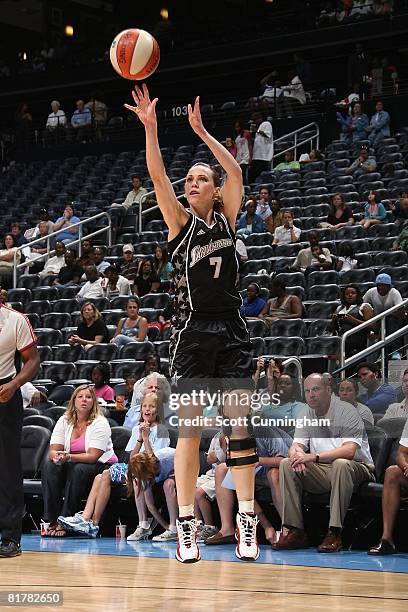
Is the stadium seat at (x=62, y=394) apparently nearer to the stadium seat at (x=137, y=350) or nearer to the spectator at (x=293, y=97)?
the stadium seat at (x=137, y=350)

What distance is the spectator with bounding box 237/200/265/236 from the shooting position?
1692cm

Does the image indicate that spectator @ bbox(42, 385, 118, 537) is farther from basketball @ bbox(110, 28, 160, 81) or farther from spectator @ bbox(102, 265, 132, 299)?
spectator @ bbox(102, 265, 132, 299)

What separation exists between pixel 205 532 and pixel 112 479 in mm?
1072

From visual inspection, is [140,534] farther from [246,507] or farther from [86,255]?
[86,255]

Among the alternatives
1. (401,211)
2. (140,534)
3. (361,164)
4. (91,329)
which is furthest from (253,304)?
(361,164)

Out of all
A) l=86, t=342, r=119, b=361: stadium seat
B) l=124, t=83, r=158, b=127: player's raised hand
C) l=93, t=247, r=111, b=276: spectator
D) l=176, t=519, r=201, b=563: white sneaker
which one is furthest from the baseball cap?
l=176, t=519, r=201, b=563: white sneaker

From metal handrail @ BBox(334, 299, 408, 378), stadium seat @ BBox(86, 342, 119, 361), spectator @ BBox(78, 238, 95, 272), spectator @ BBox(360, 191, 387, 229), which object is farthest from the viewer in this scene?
spectator @ BBox(78, 238, 95, 272)

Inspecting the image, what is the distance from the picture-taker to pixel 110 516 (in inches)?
388

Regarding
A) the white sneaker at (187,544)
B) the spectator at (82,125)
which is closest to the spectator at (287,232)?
the white sneaker at (187,544)

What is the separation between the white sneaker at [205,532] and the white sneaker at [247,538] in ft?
10.3

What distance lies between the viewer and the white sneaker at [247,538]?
5.77 m

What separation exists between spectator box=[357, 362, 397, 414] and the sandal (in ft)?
9.42

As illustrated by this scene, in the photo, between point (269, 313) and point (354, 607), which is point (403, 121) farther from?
point (354, 607)

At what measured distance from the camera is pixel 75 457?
9578 mm
